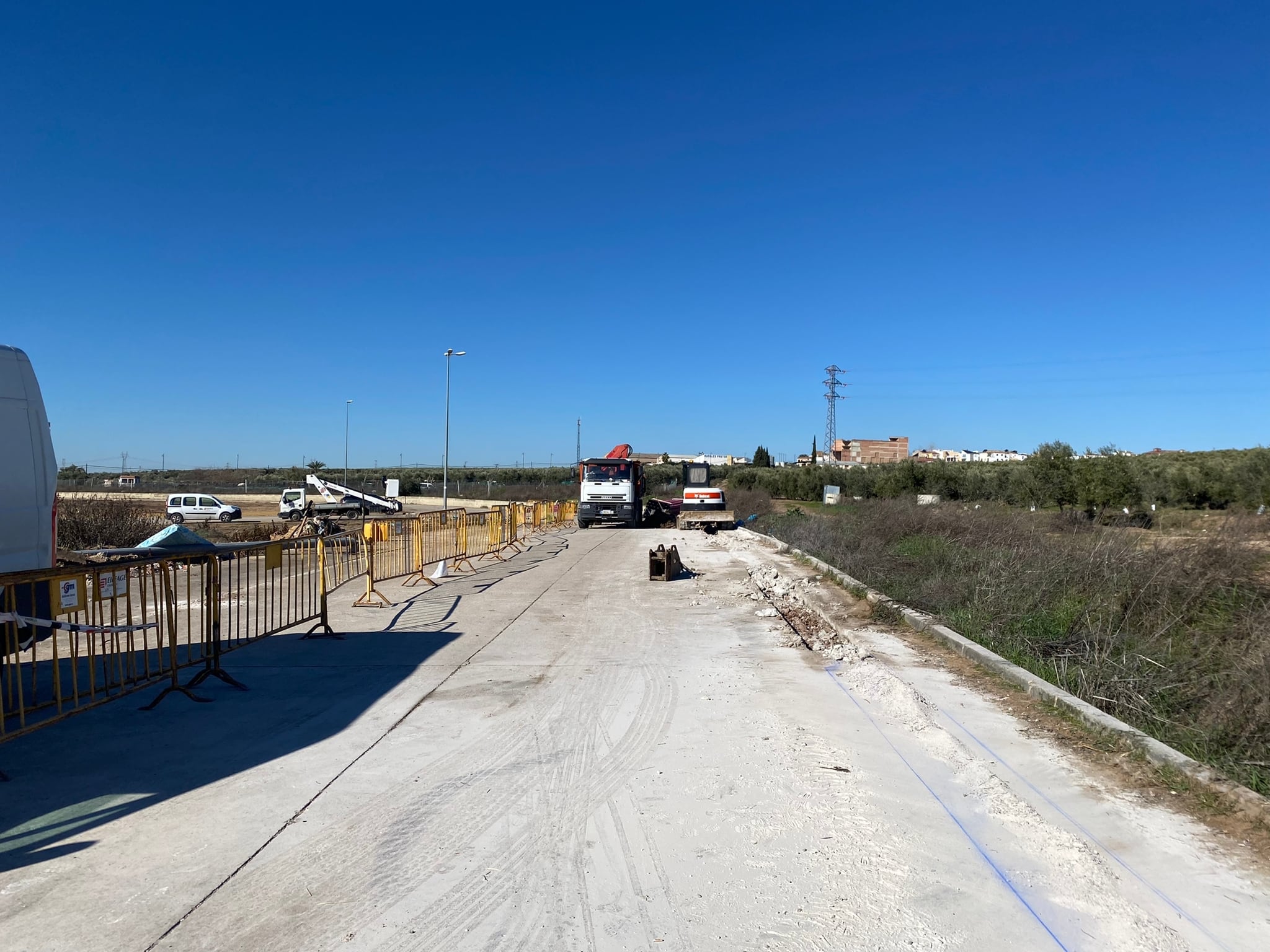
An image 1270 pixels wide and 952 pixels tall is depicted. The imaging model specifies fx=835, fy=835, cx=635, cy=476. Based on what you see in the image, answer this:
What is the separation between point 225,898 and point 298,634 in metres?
7.25

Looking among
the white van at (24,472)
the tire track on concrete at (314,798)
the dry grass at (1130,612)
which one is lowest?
the tire track on concrete at (314,798)

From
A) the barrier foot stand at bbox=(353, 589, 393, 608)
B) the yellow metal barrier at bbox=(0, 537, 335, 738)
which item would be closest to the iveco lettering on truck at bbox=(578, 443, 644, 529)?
the barrier foot stand at bbox=(353, 589, 393, 608)

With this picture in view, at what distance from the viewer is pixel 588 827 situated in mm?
4941

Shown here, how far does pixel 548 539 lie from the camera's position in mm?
29047

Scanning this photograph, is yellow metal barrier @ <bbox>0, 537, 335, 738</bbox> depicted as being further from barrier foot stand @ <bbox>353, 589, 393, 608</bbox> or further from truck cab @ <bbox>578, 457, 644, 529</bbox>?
truck cab @ <bbox>578, 457, 644, 529</bbox>

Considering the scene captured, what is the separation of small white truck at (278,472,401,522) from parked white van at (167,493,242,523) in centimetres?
261

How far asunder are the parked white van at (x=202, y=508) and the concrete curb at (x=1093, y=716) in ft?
132

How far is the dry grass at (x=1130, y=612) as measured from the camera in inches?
256

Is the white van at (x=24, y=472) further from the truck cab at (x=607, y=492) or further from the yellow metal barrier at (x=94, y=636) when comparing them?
the truck cab at (x=607, y=492)

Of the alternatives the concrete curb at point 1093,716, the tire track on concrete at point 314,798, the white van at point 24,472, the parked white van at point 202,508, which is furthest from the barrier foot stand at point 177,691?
the parked white van at point 202,508

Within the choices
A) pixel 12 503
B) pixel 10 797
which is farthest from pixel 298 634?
pixel 10 797

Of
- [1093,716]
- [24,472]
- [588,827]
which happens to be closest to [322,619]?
[24,472]

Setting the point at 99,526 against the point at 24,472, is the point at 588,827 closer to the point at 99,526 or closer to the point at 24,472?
the point at 24,472

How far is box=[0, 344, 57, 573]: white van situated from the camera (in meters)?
6.48
